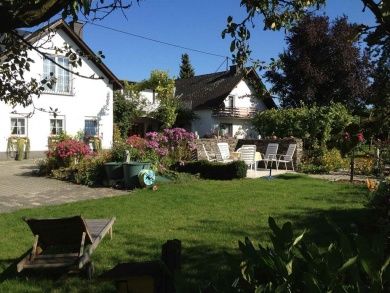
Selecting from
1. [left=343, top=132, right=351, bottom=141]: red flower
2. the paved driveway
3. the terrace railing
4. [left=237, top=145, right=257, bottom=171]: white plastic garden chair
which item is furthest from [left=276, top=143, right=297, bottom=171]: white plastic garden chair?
the terrace railing

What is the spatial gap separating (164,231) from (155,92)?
31.6 meters

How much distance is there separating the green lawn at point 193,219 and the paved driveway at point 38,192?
92 centimetres

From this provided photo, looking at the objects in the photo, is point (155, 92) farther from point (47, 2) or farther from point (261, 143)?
point (47, 2)

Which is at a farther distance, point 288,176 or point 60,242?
point 288,176

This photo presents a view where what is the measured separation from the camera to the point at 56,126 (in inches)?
1052

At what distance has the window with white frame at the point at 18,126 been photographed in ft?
82.0

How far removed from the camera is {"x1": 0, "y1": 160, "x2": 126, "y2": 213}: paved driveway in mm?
11280

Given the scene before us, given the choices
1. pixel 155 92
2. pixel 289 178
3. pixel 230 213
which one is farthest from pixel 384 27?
pixel 155 92

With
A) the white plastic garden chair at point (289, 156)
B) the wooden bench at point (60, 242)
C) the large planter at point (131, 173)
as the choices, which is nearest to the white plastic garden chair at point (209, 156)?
the white plastic garden chair at point (289, 156)

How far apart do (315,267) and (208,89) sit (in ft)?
136

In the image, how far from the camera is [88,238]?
228 inches

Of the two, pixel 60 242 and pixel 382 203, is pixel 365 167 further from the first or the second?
pixel 60 242

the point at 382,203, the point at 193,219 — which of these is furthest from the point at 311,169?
the point at 382,203

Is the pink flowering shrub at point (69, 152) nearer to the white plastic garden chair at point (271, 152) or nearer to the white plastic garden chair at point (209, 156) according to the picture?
the white plastic garden chair at point (209, 156)
